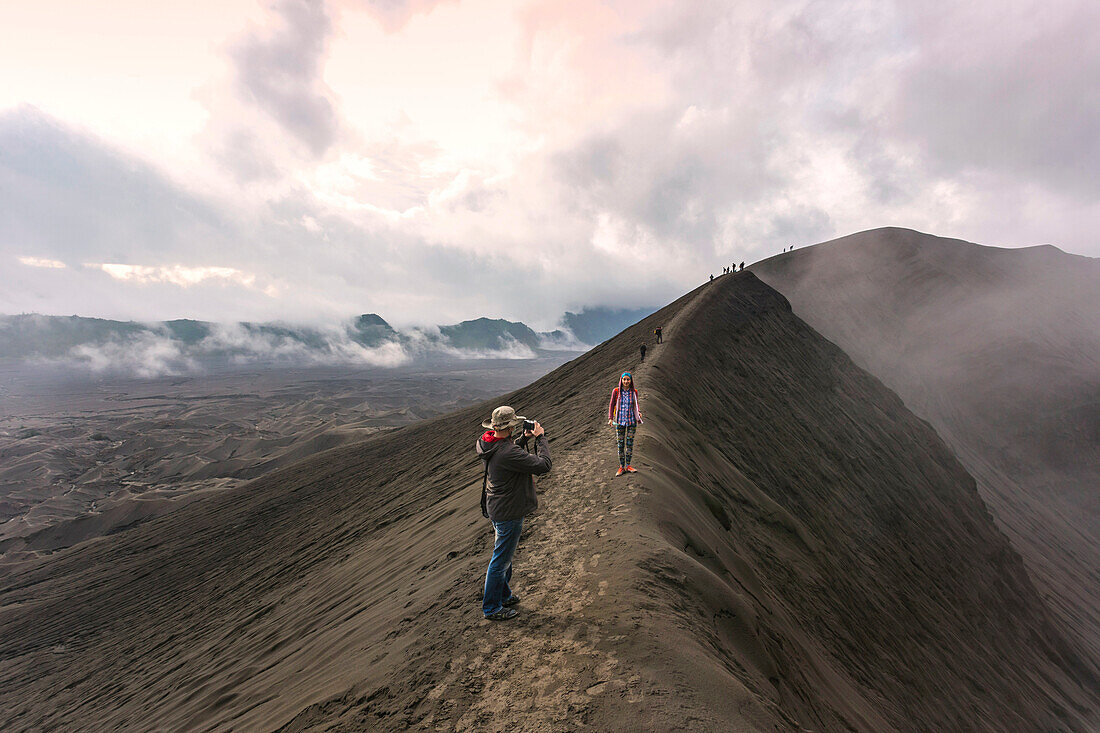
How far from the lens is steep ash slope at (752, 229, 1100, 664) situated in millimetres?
29734

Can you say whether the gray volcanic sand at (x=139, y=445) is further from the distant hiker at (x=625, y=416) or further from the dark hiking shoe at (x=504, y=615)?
the dark hiking shoe at (x=504, y=615)

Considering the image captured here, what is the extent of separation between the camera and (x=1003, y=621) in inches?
584

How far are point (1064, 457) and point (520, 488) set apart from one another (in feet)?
204

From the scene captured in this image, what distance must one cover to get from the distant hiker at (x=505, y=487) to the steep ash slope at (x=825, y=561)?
1570 millimetres

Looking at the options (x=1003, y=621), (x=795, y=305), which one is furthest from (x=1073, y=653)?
(x=795, y=305)

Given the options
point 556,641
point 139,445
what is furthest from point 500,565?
point 139,445

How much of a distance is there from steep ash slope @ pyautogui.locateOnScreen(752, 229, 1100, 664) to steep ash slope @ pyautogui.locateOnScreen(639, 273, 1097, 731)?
6564mm

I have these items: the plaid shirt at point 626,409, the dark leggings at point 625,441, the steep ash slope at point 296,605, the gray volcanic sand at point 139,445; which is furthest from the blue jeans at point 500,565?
the gray volcanic sand at point 139,445

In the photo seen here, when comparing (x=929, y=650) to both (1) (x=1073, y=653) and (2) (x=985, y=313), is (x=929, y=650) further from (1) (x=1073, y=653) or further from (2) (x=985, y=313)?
(2) (x=985, y=313)

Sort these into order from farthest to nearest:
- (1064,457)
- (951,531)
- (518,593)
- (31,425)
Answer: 1. (31,425)
2. (1064,457)
3. (951,531)
4. (518,593)

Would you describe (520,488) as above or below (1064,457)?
above

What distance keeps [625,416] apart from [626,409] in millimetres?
131

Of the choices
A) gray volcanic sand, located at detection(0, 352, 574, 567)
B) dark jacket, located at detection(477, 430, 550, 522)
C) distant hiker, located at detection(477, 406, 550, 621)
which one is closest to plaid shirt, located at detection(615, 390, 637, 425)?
distant hiker, located at detection(477, 406, 550, 621)

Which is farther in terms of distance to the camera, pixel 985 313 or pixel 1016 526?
pixel 985 313
